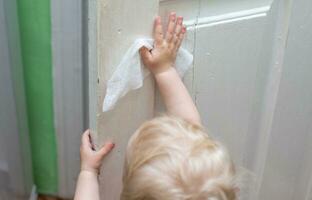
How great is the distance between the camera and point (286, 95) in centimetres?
101

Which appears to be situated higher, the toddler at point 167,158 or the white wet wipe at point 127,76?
the white wet wipe at point 127,76

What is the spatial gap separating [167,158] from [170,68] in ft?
0.50

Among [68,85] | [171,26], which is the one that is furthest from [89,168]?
[68,85]

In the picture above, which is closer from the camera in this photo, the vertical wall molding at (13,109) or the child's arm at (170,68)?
the child's arm at (170,68)

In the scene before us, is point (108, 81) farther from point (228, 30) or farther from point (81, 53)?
point (81, 53)

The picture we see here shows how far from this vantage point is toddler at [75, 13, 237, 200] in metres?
0.71

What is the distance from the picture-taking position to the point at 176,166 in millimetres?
715

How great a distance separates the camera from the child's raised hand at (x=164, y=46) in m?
0.76

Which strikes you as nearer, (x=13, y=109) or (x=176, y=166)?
(x=176, y=166)

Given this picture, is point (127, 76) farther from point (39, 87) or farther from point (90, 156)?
point (39, 87)

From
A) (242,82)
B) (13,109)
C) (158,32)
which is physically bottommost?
(13,109)

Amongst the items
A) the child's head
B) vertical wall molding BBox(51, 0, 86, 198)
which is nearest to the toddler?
the child's head

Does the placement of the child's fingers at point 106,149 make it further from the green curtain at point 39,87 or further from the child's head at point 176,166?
the green curtain at point 39,87

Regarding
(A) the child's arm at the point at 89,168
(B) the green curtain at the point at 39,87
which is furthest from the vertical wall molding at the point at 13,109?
(A) the child's arm at the point at 89,168
